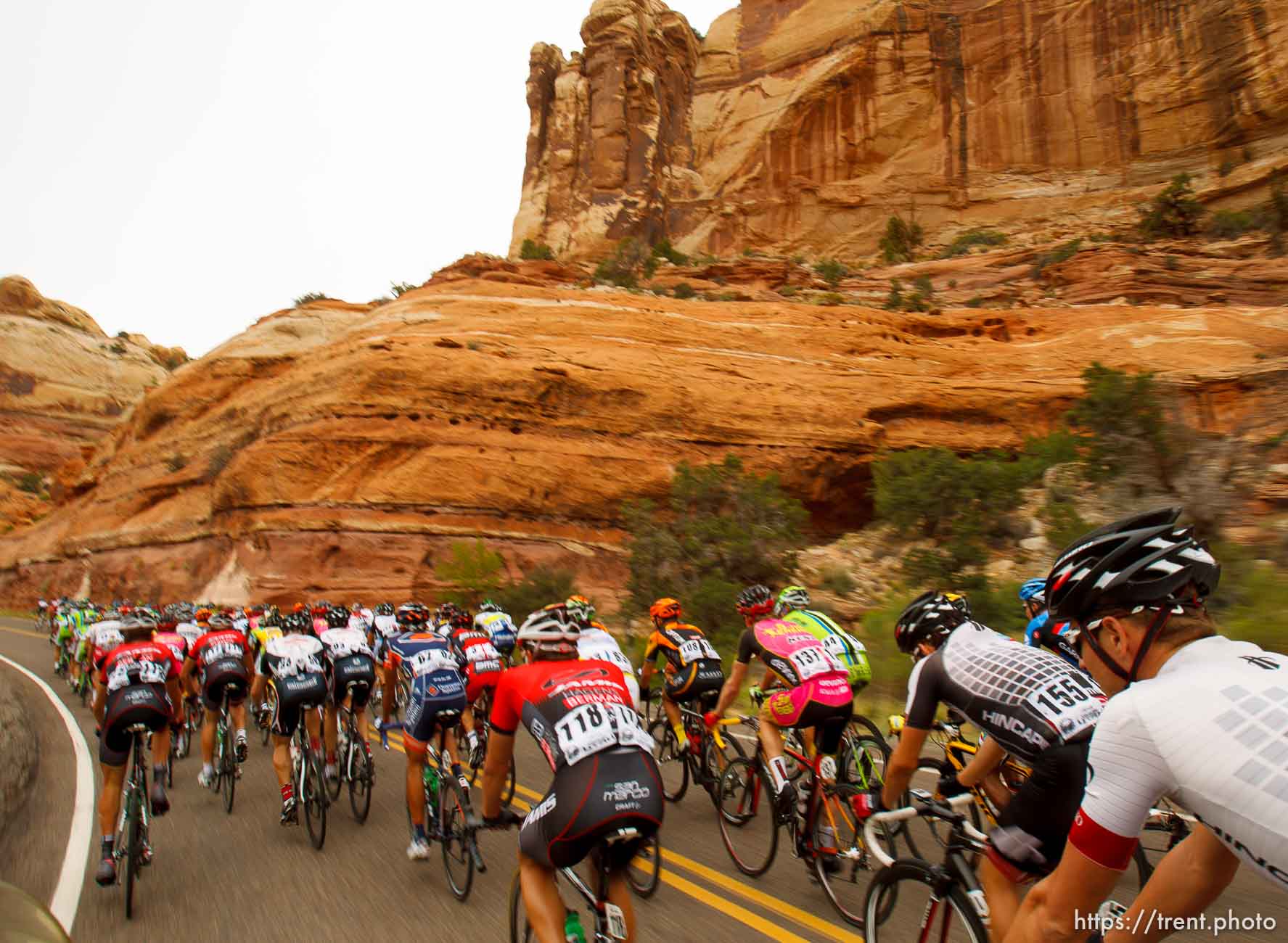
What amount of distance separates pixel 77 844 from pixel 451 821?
425 centimetres

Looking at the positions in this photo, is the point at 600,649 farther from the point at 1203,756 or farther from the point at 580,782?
the point at 1203,756

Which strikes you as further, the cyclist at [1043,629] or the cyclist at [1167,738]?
the cyclist at [1043,629]

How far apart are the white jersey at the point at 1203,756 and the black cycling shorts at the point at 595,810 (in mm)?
1914

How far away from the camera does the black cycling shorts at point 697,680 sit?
752cm

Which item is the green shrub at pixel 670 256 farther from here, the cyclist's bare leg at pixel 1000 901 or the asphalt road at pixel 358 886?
the cyclist's bare leg at pixel 1000 901

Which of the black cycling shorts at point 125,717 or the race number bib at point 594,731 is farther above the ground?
the race number bib at point 594,731

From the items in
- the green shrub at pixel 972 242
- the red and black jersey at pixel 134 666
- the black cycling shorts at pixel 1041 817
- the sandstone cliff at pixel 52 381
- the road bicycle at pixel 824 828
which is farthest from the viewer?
the sandstone cliff at pixel 52 381

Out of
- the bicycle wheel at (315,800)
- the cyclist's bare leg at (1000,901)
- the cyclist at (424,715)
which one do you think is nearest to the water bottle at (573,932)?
the cyclist's bare leg at (1000,901)

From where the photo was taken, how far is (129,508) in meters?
33.5

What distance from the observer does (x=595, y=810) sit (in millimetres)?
3330

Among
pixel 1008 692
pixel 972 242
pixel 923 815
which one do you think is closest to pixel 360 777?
pixel 923 815

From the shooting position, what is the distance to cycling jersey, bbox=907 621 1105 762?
10.6 feet

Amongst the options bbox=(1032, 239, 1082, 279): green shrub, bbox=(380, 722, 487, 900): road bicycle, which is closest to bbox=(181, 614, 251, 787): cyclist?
bbox=(380, 722, 487, 900): road bicycle

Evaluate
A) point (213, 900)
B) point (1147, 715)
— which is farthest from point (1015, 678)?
point (213, 900)
